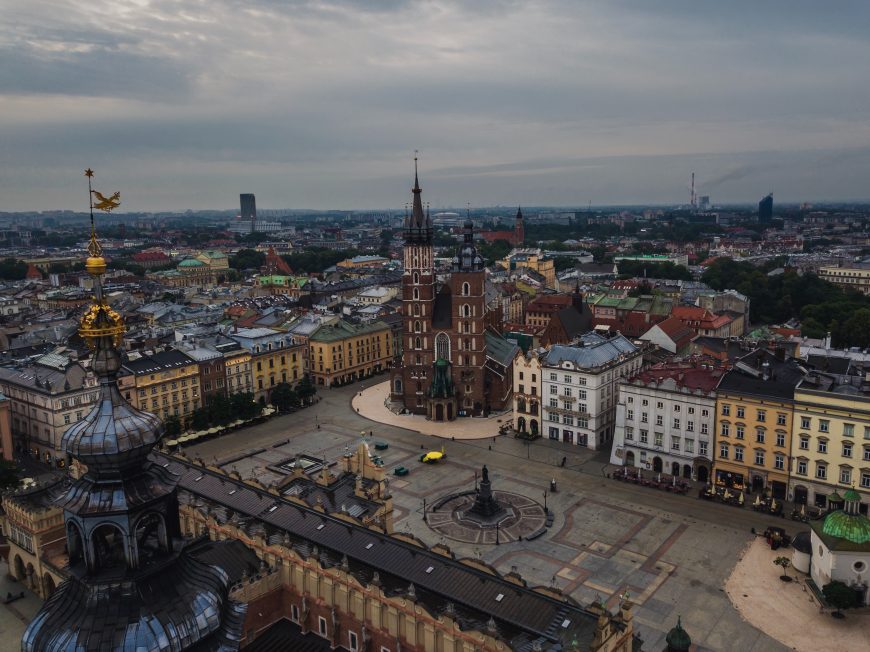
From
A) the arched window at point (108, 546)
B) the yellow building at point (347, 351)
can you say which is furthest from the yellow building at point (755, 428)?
the arched window at point (108, 546)

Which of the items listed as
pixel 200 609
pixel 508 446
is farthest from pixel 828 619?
pixel 200 609

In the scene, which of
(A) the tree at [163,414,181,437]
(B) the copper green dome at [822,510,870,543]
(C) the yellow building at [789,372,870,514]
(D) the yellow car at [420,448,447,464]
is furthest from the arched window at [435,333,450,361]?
(B) the copper green dome at [822,510,870,543]

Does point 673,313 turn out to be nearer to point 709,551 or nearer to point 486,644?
point 709,551

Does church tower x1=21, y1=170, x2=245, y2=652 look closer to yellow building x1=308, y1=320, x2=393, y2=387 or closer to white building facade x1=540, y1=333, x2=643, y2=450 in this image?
white building facade x1=540, y1=333, x2=643, y2=450

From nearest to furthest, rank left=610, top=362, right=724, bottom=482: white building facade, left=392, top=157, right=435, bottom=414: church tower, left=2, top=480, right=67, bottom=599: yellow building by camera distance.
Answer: left=2, top=480, right=67, bottom=599: yellow building
left=610, top=362, right=724, bottom=482: white building facade
left=392, top=157, right=435, bottom=414: church tower

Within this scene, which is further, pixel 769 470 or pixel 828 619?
pixel 769 470
